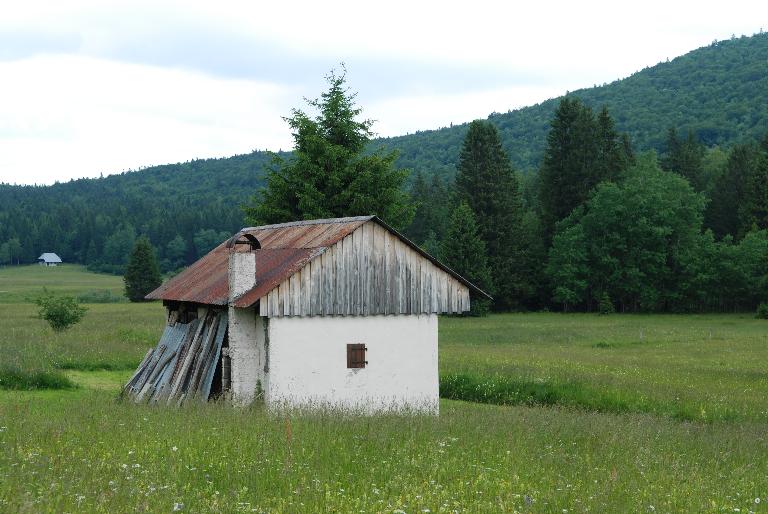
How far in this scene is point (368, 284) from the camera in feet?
68.2

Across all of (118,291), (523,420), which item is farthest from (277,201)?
(118,291)

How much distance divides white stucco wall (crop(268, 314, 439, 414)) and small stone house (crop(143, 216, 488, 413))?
0.02 meters

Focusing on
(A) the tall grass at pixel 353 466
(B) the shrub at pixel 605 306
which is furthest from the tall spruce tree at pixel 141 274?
(A) the tall grass at pixel 353 466

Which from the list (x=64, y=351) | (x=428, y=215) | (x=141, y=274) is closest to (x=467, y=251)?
(x=141, y=274)

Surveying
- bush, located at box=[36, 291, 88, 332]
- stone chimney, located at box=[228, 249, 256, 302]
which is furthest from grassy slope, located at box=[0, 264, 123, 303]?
stone chimney, located at box=[228, 249, 256, 302]

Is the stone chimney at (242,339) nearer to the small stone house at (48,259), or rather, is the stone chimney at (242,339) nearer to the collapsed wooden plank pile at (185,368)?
the collapsed wooden plank pile at (185,368)

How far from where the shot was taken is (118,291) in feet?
364

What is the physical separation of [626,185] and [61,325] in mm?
56222

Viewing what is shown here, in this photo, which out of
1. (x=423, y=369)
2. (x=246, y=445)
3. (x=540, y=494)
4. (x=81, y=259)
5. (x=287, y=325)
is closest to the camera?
(x=540, y=494)

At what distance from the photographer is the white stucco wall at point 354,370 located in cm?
1973

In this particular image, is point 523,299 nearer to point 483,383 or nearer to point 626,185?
point 626,185

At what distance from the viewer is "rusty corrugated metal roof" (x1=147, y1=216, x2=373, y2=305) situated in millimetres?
20172

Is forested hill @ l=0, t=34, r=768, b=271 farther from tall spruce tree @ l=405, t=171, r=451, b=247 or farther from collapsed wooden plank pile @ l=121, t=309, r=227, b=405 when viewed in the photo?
collapsed wooden plank pile @ l=121, t=309, r=227, b=405

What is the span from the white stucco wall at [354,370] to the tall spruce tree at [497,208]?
194 ft
